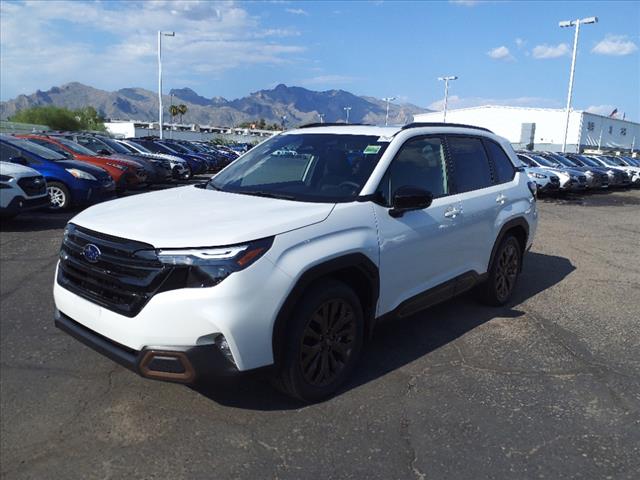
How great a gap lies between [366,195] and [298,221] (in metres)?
0.69

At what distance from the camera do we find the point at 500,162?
17.7 feet

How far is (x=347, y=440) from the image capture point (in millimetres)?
3012

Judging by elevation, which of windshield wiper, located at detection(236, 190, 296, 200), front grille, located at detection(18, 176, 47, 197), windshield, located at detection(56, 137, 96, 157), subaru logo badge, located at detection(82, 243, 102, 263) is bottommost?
front grille, located at detection(18, 176, 47, 197)

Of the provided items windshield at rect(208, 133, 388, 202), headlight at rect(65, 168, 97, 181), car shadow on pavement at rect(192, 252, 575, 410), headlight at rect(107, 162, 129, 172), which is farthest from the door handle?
headlight at rect(107, 162, 129, 172)

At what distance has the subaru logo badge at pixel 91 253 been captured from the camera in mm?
3053

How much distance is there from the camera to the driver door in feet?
12.1

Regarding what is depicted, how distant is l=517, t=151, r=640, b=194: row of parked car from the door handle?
599 inches

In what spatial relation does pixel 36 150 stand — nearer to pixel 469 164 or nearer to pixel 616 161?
pixel 469 164

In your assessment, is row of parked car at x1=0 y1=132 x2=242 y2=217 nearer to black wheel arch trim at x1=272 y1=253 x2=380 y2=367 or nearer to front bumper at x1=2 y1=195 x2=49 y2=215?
front bumper at x1=2 y1=195 x2=49 y2=215

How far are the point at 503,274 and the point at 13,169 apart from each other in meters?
7.95

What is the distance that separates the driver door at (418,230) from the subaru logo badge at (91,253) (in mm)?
1777

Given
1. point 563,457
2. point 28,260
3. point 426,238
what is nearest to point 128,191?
point 28,260

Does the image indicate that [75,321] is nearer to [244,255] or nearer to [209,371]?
[209,371]

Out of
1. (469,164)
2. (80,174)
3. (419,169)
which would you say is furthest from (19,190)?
(469,164)
